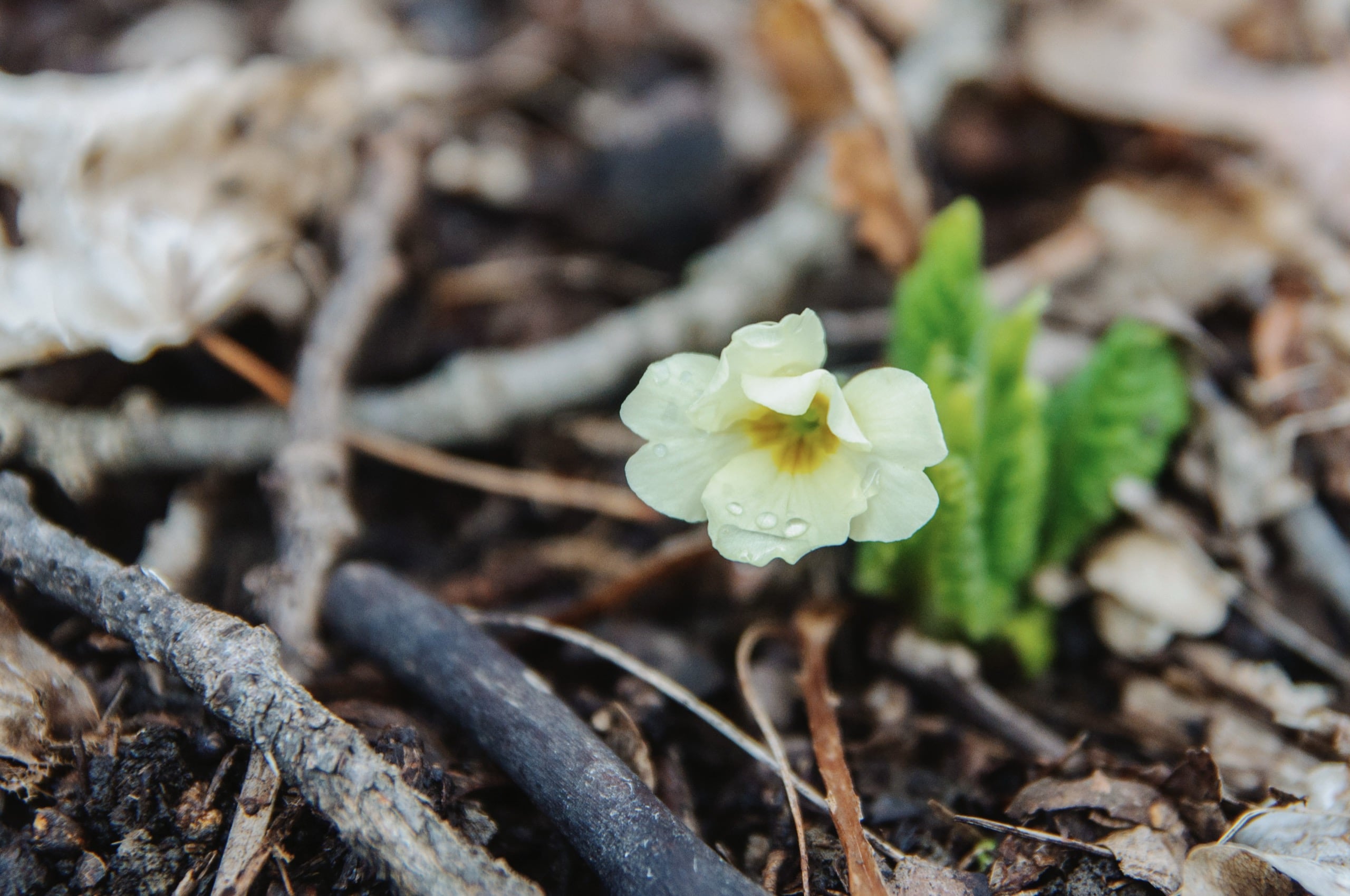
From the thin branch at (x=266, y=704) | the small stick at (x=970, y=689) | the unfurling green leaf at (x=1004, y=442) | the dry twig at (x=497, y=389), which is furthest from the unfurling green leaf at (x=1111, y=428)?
the thin branch at (x=266, y=704)

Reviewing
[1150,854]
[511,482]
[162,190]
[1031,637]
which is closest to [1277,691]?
[1031,637]

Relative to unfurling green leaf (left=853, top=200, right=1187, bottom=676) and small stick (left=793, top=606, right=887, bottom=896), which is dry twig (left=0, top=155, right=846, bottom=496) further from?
small stick (left=793, top=606, right=887, bottom=896)

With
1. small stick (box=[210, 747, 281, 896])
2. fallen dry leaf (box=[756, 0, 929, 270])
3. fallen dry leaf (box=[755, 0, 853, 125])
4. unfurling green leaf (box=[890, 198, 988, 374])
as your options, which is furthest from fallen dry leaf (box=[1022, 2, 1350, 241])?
small stick (box=[210, 747, 281, 896])

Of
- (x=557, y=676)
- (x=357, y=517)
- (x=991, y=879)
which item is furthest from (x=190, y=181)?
(x=991, y=879)

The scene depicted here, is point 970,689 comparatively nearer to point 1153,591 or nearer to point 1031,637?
point 1031,637

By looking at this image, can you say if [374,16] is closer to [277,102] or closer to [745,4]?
[277,102]

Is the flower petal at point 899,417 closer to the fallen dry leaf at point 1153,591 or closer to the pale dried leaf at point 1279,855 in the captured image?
the pale dried leaf at point 1279,855
